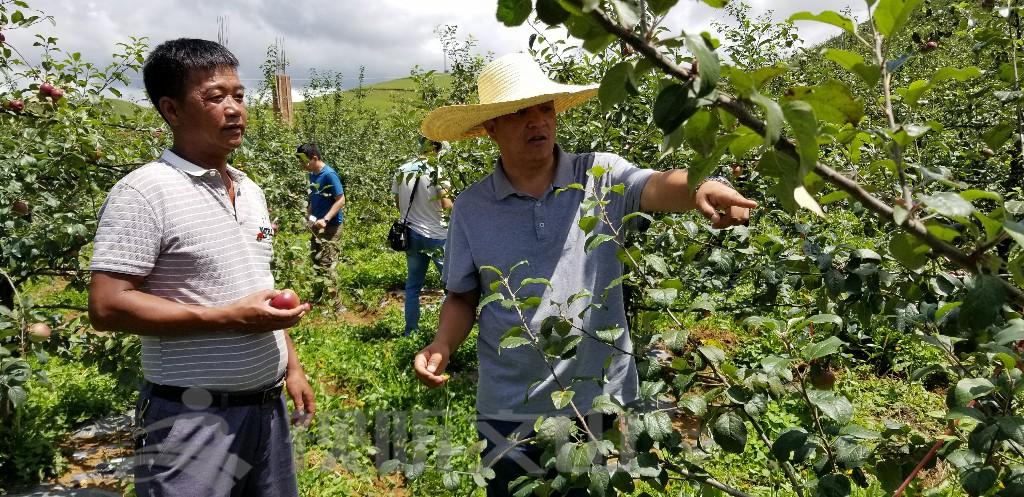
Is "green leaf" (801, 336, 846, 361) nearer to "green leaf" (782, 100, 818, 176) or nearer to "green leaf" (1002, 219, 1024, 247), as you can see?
"green leaf" (1002, 219, 1024, 247)

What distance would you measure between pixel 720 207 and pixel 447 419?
250cm

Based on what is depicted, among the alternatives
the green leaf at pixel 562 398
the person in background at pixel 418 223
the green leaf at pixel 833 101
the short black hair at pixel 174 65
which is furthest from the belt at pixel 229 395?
the person in background at pixel 418 223

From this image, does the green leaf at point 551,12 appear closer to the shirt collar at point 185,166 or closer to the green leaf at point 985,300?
the green leaf at point 985,300

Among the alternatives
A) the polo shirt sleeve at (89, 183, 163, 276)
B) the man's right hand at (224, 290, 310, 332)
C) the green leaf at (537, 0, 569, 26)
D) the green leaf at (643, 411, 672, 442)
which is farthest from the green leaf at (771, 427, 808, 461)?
the polo shirt sleeve at (89, 183, 163, 276)

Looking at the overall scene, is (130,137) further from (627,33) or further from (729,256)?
(627,33)

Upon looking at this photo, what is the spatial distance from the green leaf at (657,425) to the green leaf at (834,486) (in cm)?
22

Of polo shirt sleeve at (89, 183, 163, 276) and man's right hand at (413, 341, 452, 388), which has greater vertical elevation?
polo shirt sleeve at (89, 183, 163, 276)

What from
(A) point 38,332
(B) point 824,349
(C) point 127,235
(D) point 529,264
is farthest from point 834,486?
(A) point 38,332

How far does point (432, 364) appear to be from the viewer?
1560mm

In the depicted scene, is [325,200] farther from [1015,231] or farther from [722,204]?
[1015,231]

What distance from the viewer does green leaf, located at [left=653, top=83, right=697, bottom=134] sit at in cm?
51

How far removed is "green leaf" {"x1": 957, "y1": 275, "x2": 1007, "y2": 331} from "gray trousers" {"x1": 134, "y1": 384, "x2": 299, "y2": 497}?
154 centimetres

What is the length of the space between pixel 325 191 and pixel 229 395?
4.66m

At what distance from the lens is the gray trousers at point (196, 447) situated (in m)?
1.52
